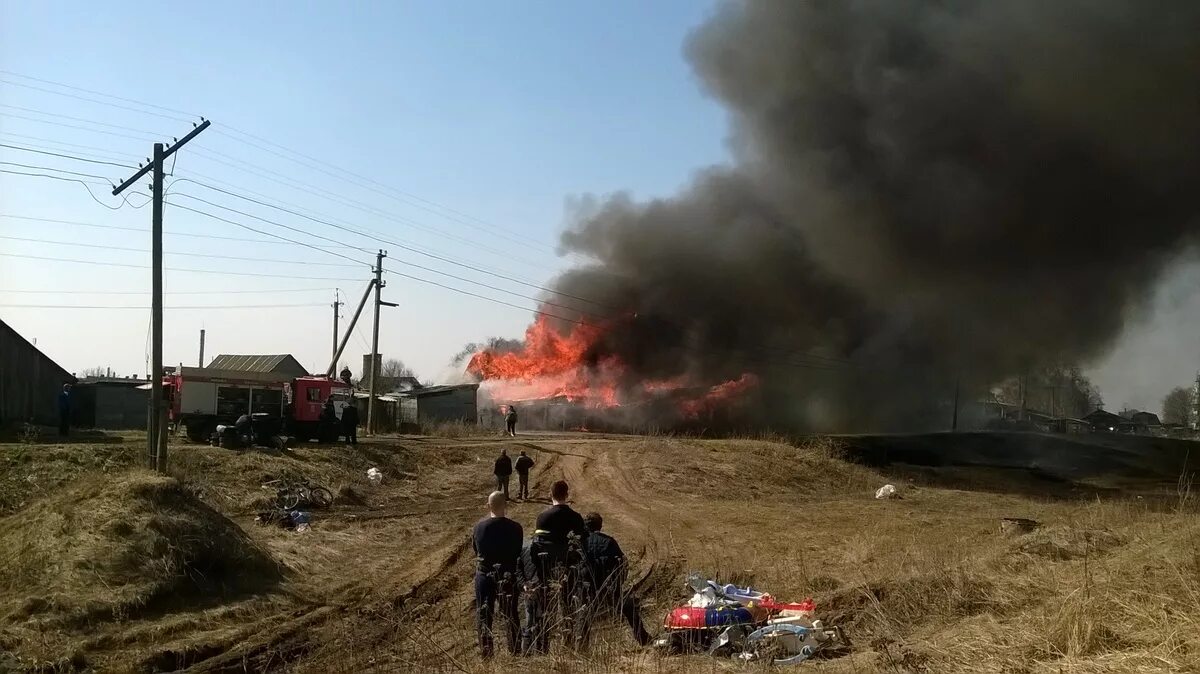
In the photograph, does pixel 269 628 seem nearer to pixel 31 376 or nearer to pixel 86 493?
pixel 86 493

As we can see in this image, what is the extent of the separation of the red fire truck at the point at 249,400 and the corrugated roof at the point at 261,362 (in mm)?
27875

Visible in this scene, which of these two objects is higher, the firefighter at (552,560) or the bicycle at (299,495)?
the firefighter at (552,560)

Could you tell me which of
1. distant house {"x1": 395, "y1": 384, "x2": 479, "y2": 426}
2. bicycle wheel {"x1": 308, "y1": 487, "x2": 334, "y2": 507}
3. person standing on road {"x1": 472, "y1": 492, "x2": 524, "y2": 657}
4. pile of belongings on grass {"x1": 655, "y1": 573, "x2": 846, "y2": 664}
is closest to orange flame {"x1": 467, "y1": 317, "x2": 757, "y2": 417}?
distant house {"x1": 395, "y1": 384, "x2": 479, "y2": 426}

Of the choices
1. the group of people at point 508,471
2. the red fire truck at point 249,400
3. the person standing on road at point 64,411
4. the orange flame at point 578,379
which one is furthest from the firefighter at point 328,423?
the orange flame at point 578,379

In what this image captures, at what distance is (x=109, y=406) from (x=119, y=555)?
32.9 metres

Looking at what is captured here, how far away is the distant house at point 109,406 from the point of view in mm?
40188

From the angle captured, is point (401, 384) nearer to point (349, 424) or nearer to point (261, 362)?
point (261, 362)

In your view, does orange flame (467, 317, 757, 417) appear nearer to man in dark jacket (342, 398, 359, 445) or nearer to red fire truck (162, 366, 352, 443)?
red fire truck (162, 366, 352, 443)

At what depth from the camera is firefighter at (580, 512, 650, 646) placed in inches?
333

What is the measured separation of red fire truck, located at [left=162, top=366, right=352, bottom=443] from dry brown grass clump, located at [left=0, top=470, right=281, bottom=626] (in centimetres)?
1657

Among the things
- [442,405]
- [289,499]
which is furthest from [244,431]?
[442,405]

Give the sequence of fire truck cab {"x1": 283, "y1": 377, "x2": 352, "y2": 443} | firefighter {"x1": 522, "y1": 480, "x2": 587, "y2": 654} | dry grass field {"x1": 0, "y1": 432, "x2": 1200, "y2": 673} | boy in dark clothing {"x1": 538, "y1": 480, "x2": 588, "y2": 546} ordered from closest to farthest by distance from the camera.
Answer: dry grass field {"x1": 0, "y1": 432, "x2": 1200, "y2": 673}
firefighter {"x1": 522, "y1": 480, "x2": 587, "y2": 654}
boy in dark clothing {"x1": 538, "y1": 480, "x2": 588, "y2": 546}
fire truck cab {"x1": 283, "y1": 377, "x2": 352, "y2": 443}

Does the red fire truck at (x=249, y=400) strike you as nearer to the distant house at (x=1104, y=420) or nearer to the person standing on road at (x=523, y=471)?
the person standing on road at (x=523, y=471)

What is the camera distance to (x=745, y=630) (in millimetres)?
8633
